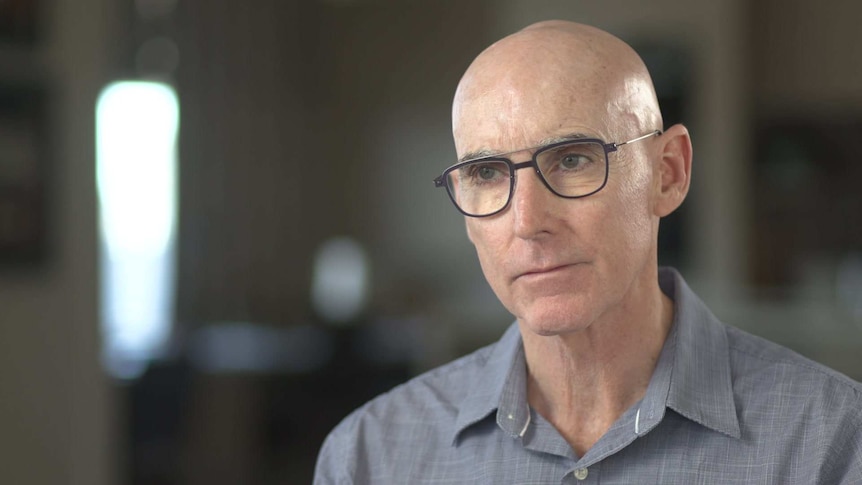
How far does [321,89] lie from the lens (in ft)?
23.7

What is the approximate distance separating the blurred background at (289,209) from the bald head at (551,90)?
3072 mm

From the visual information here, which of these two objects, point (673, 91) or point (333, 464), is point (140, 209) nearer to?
point (673, 91)

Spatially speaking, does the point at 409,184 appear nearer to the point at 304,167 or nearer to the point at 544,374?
the point at 304,167

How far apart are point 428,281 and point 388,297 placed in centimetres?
58

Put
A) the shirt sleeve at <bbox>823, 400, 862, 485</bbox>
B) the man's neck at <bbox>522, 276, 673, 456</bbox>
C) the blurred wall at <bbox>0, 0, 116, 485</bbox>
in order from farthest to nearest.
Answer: the blurred wall at <bbox>0, 0, 116, 485</bbox> < the man's neck at <bbox>522, 276, 673, 456</bbox> < the shirt sleeve at <bbox>823, 400, 862, 485</bbox>

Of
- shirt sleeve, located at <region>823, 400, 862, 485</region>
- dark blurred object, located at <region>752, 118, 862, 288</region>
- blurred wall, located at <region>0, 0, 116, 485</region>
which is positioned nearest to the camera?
shirt sleeve, located at <region>823, 400, 862, 485</region>

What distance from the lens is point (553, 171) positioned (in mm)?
1310

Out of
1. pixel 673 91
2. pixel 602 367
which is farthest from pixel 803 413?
pixel 673 91

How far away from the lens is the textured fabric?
1.30 metres

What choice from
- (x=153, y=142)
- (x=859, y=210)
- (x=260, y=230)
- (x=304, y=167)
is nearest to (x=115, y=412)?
(x=153, y=142)

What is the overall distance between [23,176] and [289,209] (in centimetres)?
295

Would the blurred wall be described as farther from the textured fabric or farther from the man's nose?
the man's nose

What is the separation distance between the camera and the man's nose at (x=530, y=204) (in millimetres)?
1277

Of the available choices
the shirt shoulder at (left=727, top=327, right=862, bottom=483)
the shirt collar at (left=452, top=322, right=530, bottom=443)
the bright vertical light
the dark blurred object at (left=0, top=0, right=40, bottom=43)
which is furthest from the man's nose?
the bright vertical light
